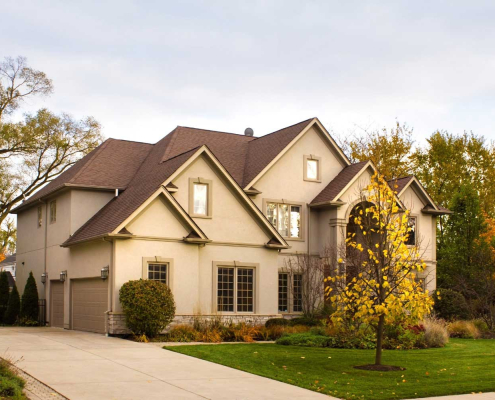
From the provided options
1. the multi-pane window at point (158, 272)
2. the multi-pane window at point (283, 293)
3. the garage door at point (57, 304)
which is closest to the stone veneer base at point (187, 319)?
the multi-pane window at point (158, 272)

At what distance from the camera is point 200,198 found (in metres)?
24.7

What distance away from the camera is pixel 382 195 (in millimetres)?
15109

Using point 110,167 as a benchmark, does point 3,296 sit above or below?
below

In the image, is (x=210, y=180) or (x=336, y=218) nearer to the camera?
(x=210, y=180)

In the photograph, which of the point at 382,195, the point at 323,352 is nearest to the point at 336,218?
the point at 323,352

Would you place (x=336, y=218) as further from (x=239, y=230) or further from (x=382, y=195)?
(x=382, y=195)

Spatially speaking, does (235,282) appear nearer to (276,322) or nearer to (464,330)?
(276,322)

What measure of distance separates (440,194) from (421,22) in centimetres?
3064

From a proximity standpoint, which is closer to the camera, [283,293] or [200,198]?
[200,198]

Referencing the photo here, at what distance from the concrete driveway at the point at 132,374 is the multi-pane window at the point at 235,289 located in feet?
21.5

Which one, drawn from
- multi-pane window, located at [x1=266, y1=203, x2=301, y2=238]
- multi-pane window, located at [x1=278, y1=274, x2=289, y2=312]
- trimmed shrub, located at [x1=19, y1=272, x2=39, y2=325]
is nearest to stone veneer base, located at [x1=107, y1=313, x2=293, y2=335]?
multi-pane window, located at [x1=278, y1=274, x2=289, y2=312]

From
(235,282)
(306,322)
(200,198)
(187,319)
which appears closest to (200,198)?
(200,198)

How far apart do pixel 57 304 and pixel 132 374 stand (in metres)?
16.0

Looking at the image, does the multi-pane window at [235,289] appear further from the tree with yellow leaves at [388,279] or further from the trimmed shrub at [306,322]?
the tree with yellow leaves at [388,279]
